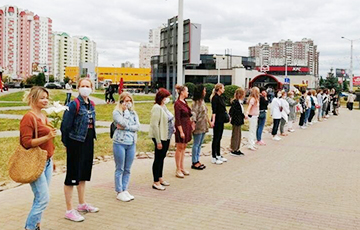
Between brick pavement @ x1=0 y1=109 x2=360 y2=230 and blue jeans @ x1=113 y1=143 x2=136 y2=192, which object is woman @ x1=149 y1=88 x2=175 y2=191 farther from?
blue jeans @ x1=113 y1=143 x2=136 y2=192

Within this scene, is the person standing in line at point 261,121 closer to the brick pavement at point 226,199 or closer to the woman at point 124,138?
the brick pavement at point 226,199

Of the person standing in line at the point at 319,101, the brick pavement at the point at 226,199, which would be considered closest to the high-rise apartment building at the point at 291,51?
the person standing in line at the point at 319,101

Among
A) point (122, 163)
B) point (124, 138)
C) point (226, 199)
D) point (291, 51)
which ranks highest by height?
point (291, 51)

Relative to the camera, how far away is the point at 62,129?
Answer: 5.24 metres

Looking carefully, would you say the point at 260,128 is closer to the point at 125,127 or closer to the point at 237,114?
the point at 237,114

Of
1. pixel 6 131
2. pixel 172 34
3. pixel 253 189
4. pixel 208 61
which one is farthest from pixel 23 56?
pixel 253 189

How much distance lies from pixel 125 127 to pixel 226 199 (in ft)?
6.46

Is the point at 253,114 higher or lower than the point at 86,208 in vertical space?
higher

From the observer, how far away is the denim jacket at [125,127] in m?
6.14

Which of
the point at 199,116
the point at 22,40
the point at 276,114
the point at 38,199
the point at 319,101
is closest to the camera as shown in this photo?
the point at 38,199

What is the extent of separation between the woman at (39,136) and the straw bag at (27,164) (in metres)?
0.06

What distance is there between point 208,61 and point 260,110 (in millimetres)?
77926

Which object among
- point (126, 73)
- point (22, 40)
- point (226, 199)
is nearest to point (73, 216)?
point (226, 199)

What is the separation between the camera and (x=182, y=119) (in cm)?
789
